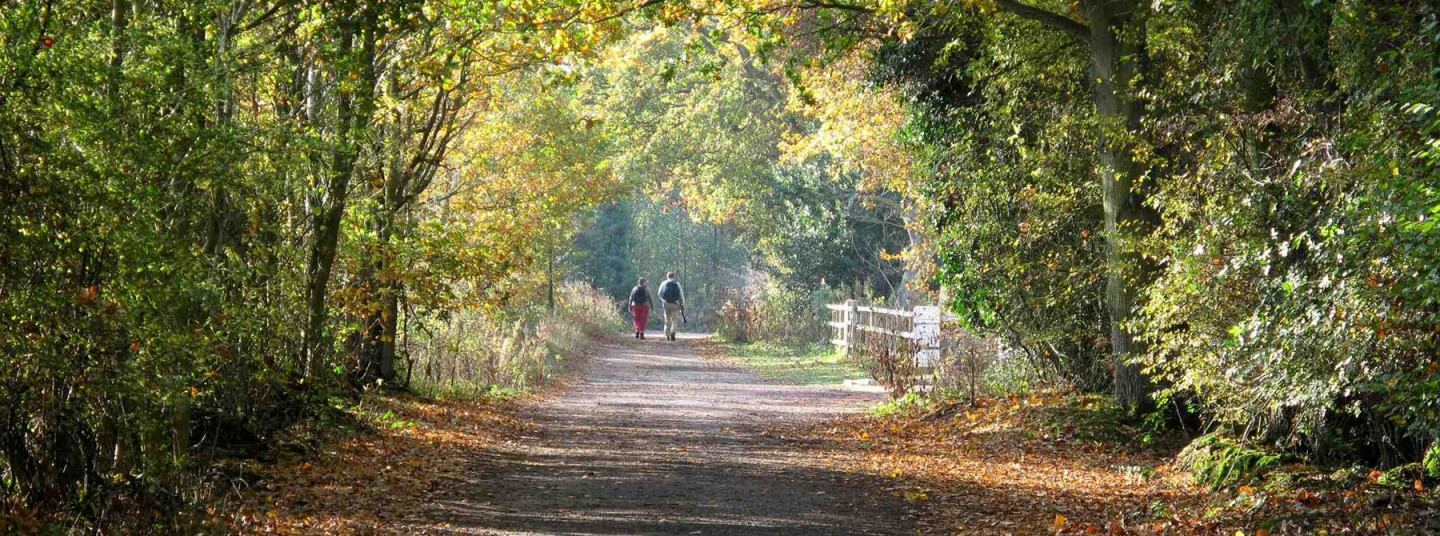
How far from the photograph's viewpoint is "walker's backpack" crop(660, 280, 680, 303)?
121 ft

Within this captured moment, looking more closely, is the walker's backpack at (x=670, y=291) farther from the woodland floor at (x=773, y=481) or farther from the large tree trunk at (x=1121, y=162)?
the large tree trunk at (x=1121, y=162)

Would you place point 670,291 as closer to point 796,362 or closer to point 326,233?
point 796,362

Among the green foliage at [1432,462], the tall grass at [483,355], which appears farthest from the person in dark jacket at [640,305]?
the green foliage at [1432,462]

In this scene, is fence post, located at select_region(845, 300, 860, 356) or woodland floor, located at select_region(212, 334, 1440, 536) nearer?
woodland floor, located at select_region(212, 334, 1440, 536)

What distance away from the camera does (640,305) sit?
3784 cm

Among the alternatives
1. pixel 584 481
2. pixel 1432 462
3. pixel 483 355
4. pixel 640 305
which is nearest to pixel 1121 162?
pixel 1432 462

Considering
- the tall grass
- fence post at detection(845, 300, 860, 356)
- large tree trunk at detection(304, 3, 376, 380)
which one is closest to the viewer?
large tree trunk at detection(304, 3, 376, 380)

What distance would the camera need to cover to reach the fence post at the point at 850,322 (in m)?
26.8

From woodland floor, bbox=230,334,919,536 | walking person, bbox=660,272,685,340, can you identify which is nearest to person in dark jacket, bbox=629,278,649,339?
walking person, bbox=660,272,685,340

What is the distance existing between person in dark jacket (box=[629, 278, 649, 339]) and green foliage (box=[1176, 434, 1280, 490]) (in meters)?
27.1

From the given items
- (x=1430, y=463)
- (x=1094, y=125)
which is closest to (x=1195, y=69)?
(x=1094, y=125)

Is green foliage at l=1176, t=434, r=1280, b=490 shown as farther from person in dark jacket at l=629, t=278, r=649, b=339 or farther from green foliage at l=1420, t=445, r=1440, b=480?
person in dark jacket at l=629, t=278, r=649, b=339

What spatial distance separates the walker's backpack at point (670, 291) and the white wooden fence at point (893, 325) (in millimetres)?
5232

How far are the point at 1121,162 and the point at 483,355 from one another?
9665 mm
